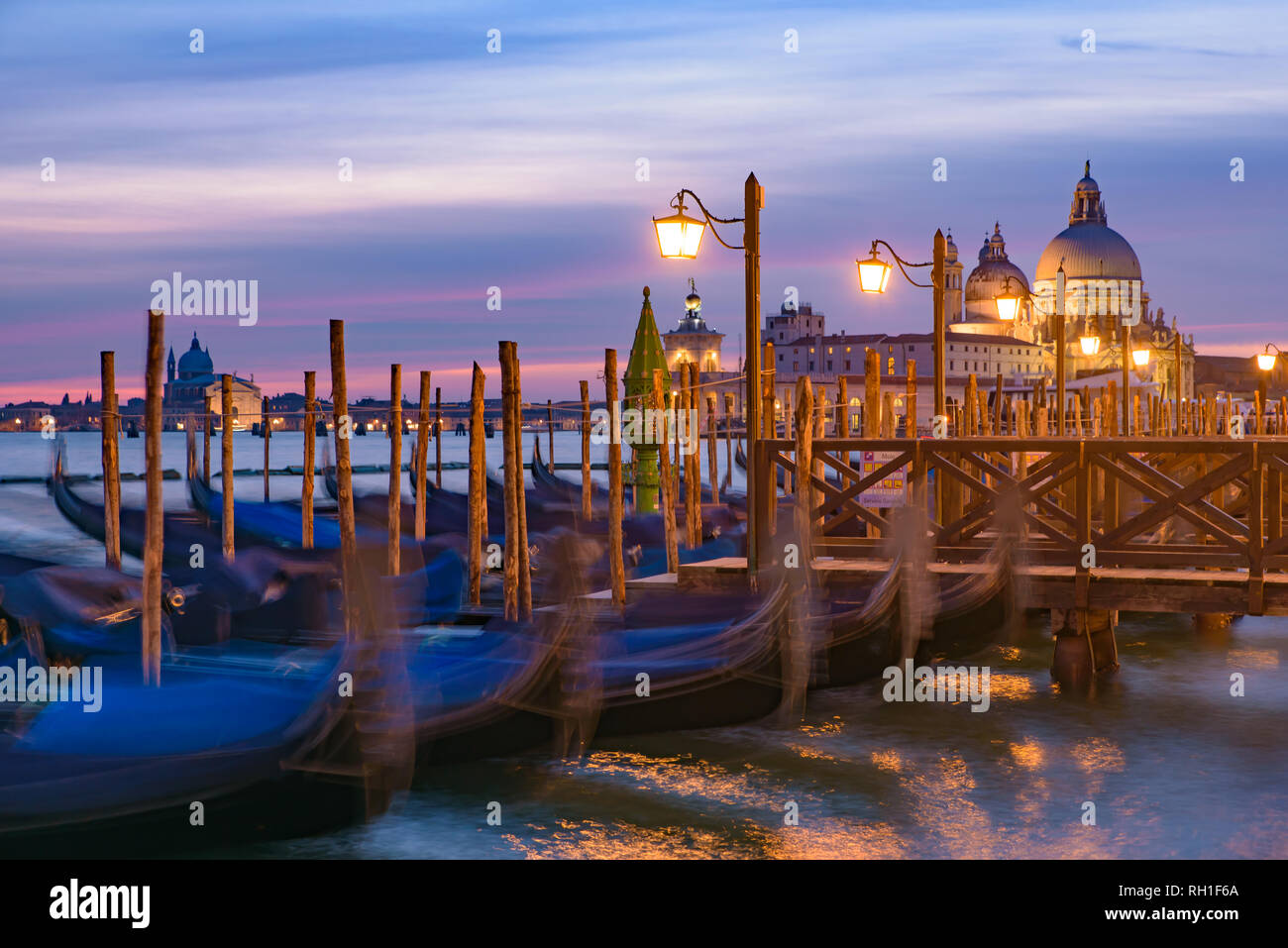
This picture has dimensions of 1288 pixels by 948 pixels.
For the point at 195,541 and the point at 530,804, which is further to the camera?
the point at 195,541

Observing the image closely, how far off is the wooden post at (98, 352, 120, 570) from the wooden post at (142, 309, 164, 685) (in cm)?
300

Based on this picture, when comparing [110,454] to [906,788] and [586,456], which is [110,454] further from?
[906,788]

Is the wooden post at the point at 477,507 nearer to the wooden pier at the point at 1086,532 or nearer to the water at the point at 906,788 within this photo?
the wooden pier at the point at 1086,532

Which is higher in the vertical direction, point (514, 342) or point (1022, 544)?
point (514, 342)

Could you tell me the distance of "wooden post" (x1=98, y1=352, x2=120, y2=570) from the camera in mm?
11070

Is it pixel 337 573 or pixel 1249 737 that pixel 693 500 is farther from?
pixel 1249 737

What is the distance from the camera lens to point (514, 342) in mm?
9617

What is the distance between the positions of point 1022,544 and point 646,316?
32.2ft

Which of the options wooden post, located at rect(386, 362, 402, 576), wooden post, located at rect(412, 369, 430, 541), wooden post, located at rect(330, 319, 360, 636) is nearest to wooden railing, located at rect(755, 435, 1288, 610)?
wooden post, located at rect(330, 319, 360, 636)

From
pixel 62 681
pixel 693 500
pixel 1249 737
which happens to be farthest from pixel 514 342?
pixel 1249 737

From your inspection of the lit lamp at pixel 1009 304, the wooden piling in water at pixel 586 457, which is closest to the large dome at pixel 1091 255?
the wooden piling in water at pixel 586 457
